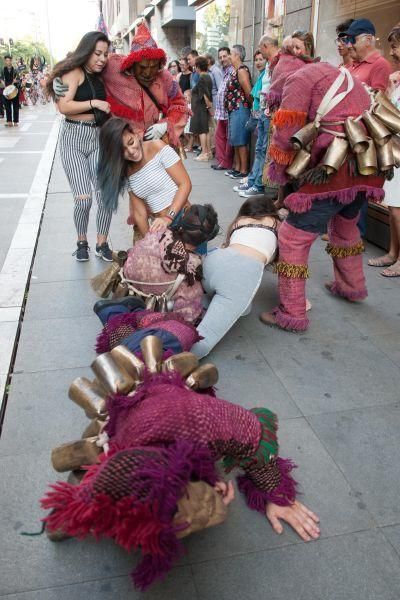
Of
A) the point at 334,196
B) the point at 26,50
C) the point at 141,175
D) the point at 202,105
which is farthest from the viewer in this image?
the point at 26,50

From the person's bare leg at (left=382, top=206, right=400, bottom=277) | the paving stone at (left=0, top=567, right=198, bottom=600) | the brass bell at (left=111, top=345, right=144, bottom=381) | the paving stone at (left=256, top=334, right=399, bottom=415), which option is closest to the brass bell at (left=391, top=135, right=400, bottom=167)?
the paving stone at (left=256, top=334, right=399, bottom=415)

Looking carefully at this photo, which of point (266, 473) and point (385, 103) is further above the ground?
point (385, 103)

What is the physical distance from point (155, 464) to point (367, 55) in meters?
3.86

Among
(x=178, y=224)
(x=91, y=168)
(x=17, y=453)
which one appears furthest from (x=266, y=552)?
(x=91, y=168)

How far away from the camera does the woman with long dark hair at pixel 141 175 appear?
10.1 feet

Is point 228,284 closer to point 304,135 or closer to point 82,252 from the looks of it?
point 304,135

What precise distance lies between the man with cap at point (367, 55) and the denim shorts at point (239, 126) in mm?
3726

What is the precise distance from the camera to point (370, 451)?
218 centimetres

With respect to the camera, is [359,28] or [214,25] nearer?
[359,28]

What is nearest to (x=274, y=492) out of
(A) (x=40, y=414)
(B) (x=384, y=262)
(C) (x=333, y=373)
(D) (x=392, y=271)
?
(C) (x=333, y=373)

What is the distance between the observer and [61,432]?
2.28 m

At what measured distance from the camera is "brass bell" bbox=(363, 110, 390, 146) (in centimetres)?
271

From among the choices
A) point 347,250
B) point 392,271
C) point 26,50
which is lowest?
point 392,271

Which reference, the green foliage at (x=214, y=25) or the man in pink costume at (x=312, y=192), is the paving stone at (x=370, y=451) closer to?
the man in pink costume at (x=312, y=192)
